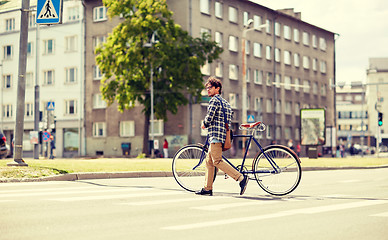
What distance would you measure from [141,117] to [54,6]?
122 ft

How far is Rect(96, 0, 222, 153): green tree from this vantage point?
45688mm

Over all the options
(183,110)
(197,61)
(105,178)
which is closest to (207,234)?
(105,178)

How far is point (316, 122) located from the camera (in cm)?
4272

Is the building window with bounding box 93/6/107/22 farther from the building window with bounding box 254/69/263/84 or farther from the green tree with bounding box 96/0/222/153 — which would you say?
the building window with bounding box 254/69/263/84

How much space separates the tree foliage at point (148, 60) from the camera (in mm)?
45688

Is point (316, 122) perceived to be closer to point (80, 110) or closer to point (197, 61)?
point (197, 61)

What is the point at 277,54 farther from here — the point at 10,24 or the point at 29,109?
the point at 10,24

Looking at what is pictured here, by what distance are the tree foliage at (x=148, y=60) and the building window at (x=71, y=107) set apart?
38.5ft

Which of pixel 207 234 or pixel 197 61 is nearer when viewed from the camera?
pixel 207 234

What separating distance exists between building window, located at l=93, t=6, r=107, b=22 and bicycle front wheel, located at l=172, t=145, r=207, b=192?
46376mm

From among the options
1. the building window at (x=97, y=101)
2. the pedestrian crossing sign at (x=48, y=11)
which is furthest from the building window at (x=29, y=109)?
the pedestrian crossing sign at (x=48, y=11)

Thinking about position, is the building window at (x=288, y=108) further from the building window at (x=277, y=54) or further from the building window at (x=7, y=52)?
the building window at (x=7, y=52)

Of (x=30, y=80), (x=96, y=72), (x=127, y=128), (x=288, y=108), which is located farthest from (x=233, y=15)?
(x=30, y=80)

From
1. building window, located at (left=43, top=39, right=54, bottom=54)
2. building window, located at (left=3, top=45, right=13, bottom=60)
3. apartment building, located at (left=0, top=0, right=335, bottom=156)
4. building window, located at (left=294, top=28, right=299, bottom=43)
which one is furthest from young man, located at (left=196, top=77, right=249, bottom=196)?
building window, located at (left=294, top=28, right=299, bottom=43)
